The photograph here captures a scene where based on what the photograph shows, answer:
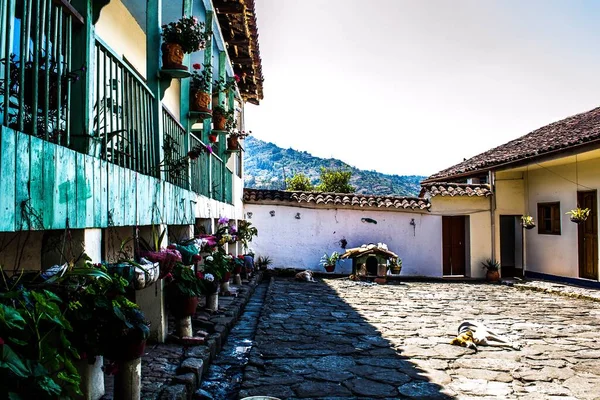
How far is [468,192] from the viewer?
18.4 meters

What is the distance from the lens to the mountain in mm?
58219

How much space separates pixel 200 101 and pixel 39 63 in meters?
5.47

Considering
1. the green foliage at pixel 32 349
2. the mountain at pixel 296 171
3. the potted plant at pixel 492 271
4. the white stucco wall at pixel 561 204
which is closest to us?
the green foliage at pixel 32 349

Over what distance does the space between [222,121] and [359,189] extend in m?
45.2

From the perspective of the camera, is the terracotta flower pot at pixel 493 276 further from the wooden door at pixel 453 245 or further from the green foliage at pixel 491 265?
the wooden door at pixel 453 245

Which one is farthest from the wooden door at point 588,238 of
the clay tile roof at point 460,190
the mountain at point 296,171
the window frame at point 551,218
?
the mountain at point 296,171

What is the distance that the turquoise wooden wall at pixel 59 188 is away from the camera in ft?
8.66

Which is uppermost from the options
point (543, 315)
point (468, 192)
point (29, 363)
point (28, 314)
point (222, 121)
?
point (222, 121)

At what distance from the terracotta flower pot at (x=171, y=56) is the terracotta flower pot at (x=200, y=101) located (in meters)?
2.47

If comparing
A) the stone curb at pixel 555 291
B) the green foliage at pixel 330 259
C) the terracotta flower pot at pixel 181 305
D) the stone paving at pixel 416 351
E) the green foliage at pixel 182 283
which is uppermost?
the green foliage at pixel 182 283

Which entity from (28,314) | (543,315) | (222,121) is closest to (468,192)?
(543,315)

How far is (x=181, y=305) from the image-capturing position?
244 inches

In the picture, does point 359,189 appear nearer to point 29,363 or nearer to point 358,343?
point 358,343

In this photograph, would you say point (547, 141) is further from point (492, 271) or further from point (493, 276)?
point (493, 276)
